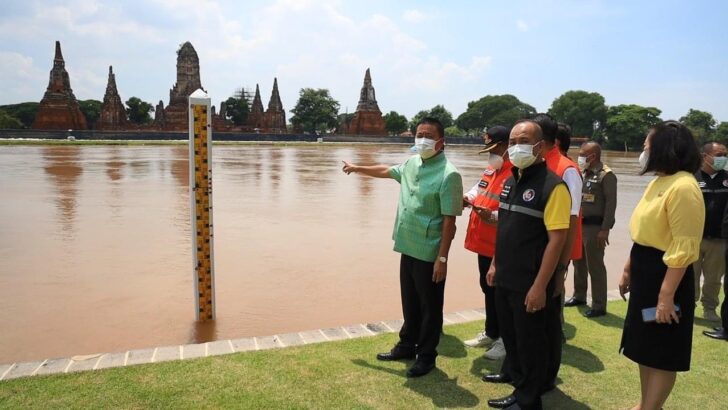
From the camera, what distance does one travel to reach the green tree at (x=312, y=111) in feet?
263

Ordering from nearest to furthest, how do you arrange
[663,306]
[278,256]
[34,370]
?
[663,306], [34,370], [278,256]

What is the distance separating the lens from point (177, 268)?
6816 mm

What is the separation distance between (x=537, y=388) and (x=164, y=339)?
10.6ft

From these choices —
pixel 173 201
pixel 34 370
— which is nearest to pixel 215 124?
pixel 173 201

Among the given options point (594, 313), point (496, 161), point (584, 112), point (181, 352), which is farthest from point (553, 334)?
point (584, 112)

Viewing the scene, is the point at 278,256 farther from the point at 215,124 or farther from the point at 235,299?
the point at 215,124

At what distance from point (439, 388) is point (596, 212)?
8.81 feet

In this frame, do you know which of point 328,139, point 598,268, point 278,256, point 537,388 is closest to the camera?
point 537,388

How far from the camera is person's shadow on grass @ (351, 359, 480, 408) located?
10.9 feet

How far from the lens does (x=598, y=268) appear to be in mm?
5176

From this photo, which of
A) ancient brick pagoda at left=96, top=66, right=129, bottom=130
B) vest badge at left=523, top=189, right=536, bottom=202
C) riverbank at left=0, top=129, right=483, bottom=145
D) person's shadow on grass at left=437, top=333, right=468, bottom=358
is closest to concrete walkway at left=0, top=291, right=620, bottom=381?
person's shadow on grass at left=437, top=333, right=468, bottom=358

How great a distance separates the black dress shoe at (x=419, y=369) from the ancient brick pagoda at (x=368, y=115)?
67.5 m

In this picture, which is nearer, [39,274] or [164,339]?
[164,339]

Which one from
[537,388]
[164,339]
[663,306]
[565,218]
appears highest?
[565,218]
